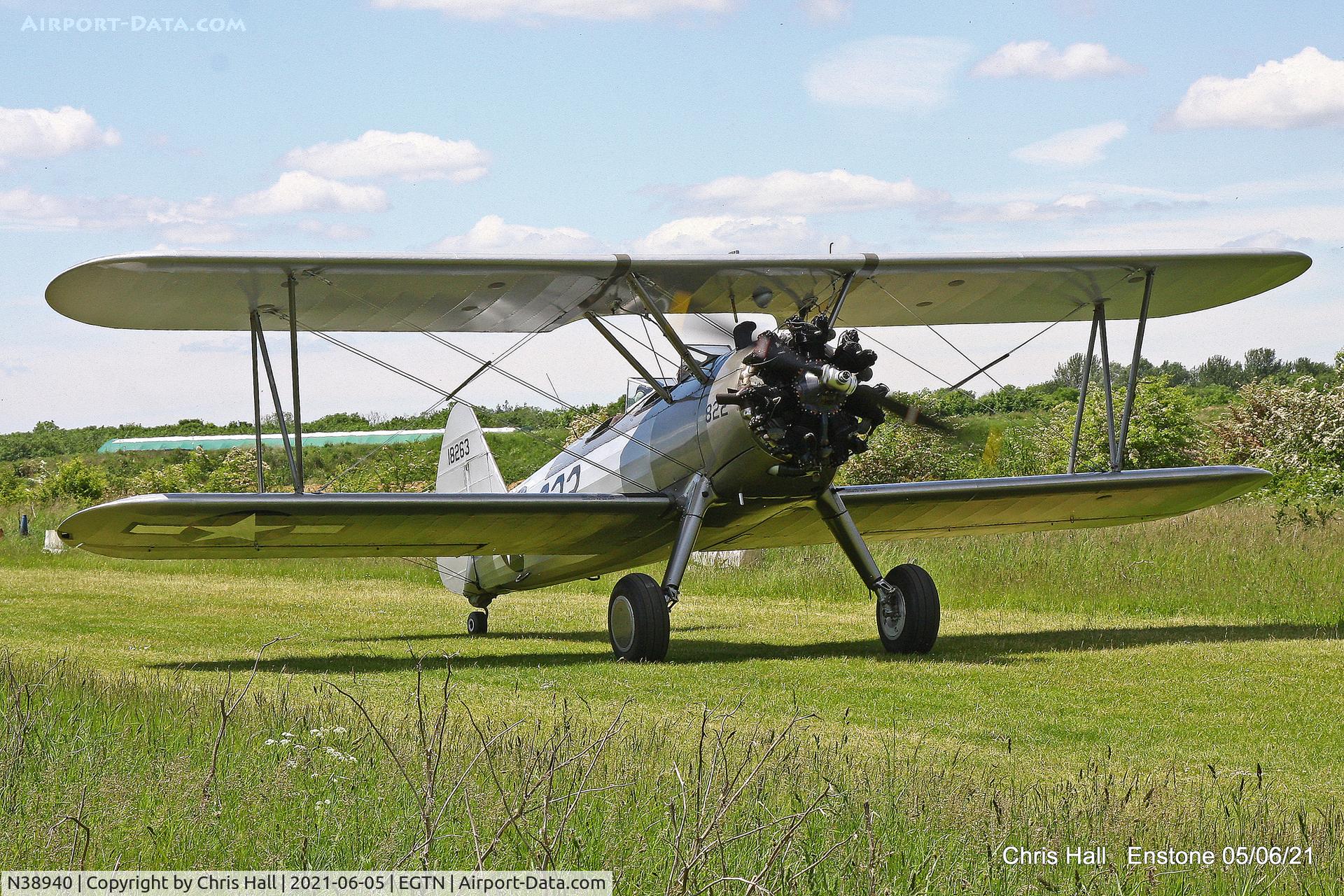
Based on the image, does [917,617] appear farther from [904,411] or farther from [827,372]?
[827,372]

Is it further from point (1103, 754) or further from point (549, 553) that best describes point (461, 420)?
point (1103, 754)

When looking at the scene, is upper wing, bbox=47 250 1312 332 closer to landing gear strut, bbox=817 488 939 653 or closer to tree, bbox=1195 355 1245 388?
landing gear strut, bbox=817 488 939 653

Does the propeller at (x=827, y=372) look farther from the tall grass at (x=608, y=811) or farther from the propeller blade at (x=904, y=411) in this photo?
the tall grass at (x=608, y=811)

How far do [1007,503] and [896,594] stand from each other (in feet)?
9.21

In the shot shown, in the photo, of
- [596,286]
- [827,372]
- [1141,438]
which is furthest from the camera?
[1141,438]

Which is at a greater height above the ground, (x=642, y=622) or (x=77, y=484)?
(x=77, y=484)

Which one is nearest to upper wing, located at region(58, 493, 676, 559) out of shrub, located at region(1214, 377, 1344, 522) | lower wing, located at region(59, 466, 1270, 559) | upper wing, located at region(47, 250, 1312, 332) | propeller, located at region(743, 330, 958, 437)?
lower wing, located at region(59, 466, 1270, 559)

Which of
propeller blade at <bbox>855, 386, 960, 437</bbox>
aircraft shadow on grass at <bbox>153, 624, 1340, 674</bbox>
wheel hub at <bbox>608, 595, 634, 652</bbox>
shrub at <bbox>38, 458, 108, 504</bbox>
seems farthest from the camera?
shrub at <bbox>38, 458, 108, 504</bbox>

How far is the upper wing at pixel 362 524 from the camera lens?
10.1 m

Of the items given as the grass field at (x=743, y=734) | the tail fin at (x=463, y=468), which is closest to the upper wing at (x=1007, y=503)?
the grass field at (x=743, y=734)

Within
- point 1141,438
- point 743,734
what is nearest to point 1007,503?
point 743,734

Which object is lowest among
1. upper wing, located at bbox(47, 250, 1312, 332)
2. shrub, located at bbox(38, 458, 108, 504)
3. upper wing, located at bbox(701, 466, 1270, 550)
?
upper wing, located at bbox(701, 466, 1270, 550)

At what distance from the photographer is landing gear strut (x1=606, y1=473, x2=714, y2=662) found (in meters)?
10.5

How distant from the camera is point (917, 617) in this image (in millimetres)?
10664
